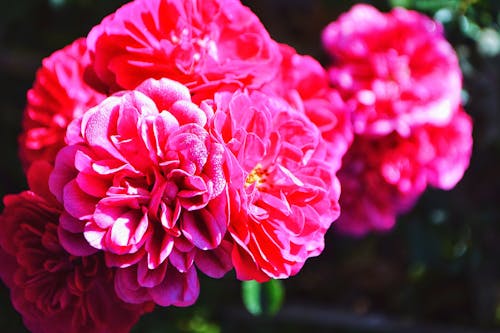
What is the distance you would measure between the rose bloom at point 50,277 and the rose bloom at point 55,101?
130 mm

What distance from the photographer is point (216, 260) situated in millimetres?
899

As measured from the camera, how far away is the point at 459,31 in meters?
1.57

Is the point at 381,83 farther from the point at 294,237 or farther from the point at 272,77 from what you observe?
the point at 294,237

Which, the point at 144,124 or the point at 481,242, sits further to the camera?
the point at 481,242

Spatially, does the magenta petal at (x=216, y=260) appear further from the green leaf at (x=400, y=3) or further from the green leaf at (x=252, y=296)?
the green leaf at (x=400, y=3)

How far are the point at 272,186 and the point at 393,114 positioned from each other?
431 mm

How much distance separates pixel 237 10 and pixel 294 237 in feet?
1.27

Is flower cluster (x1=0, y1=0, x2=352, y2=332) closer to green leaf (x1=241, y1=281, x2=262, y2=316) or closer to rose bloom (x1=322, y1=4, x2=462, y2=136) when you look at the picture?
rose bloom (x1=322, y1=4, x2=462, y2=136)

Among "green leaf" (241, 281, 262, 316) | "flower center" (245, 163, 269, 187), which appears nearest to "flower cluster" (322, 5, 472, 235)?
"green leaf" (241, 281, 262, 316)

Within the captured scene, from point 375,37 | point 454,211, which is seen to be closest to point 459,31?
point 375,37

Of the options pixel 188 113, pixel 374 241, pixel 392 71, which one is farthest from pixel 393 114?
Result: pixel 374 241

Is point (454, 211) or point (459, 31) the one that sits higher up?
point (459, 31)

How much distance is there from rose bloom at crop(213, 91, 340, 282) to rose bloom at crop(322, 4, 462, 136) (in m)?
0.32

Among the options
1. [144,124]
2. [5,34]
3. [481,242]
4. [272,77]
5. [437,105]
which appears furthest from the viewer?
[5,34]
